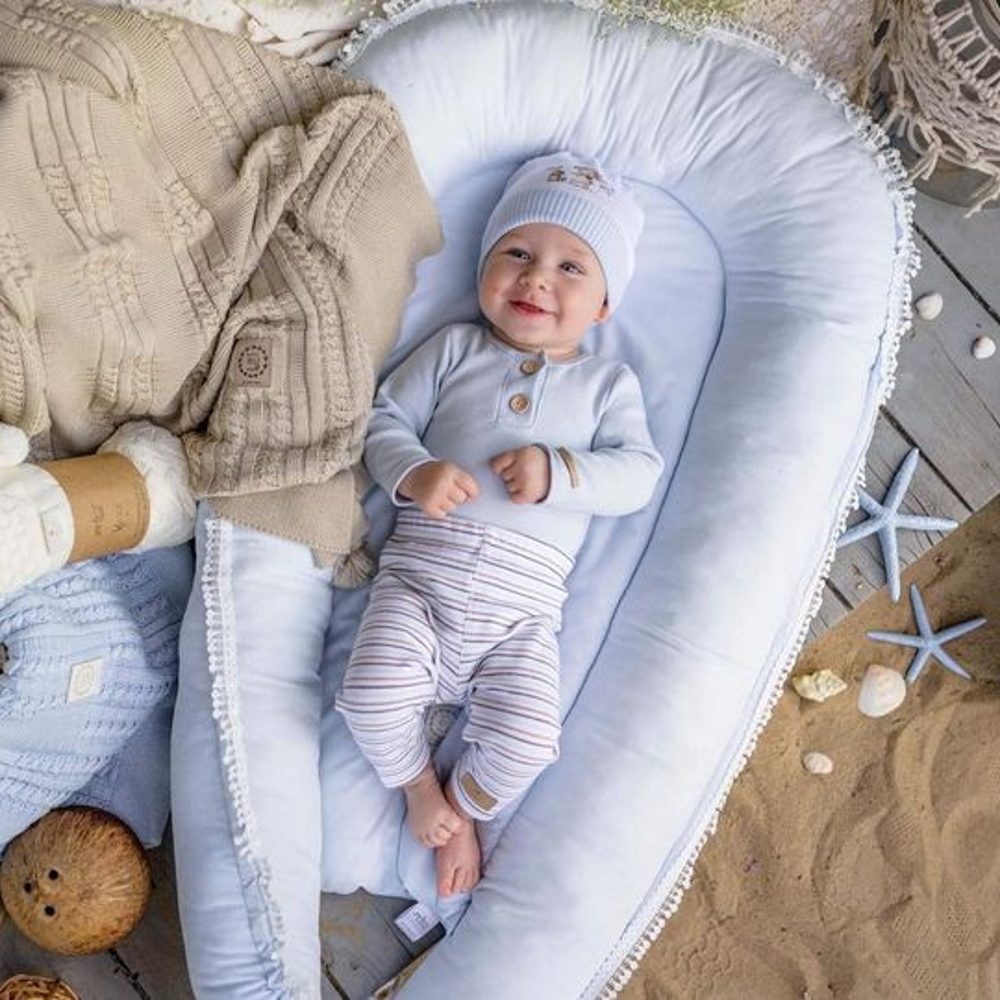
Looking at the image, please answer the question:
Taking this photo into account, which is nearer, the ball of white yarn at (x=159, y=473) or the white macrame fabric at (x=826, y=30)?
the ball of white yarn at (x=159, y=473)

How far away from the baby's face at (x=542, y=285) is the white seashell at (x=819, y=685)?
64 cm

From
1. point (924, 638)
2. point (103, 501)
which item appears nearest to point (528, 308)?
point (103, 501)

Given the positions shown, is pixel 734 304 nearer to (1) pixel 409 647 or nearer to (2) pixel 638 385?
(2) pixel 638 385

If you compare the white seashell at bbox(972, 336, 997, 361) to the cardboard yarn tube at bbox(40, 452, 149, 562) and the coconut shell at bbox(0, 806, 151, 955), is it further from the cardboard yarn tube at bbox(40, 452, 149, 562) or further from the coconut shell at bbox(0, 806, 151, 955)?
the coconut shell at bbox(0, 806, 151, 955)

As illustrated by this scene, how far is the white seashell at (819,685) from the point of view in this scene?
68.8 inches

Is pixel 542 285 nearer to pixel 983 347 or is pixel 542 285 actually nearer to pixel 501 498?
pixel 501 498

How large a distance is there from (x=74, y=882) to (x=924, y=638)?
115 cm

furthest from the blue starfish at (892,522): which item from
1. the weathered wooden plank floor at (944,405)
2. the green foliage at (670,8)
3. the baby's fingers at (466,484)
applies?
the green foliage at (670,8)

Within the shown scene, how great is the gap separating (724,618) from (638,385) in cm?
31

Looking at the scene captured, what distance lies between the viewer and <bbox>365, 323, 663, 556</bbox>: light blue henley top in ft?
4.66

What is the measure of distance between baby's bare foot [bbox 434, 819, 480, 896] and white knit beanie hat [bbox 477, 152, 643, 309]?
2.15 ft

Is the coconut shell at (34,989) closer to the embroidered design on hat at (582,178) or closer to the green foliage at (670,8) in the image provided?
the embroidered design on hat at (582,178)

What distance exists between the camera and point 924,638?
1728 mm

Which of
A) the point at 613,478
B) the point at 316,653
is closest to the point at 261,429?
the point at 316,653
